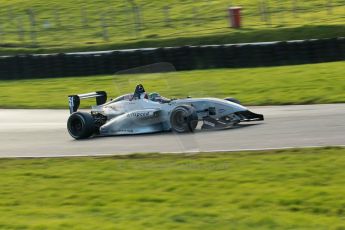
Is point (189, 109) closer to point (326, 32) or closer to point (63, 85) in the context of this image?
point (63, 85)

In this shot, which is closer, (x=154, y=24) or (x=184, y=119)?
(x=184, y=119)

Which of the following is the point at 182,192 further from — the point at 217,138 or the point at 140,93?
the point at 140,93

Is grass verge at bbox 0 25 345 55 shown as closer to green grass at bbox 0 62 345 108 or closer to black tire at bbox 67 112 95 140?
green grass at bbox 0 62 345 108

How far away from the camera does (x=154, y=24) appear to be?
31.3 m

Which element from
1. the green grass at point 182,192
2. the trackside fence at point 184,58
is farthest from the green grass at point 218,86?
the green grass at point 182,192

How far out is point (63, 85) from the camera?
21.5 m

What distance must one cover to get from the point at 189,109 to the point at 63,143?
92.4 inches

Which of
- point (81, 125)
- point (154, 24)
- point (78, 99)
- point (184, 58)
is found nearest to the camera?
point (81, 125)

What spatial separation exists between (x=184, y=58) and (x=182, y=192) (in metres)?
13.8

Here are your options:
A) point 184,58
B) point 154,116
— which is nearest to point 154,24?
point 184,58

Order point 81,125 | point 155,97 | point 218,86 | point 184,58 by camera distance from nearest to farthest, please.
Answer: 1. point 155,97
2. point 81,125
3. point 218,86
4. point 184,58

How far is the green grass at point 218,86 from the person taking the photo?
12.5 meters

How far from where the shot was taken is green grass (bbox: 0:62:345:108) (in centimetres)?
1246

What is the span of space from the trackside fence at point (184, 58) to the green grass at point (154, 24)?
15.0 feet
